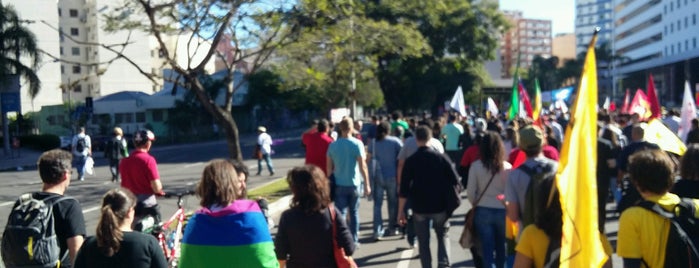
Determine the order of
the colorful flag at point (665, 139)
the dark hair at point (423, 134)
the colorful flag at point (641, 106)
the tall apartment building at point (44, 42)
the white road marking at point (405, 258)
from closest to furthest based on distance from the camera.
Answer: the colorful flag at point (665, 139)
the dark hair at point (423, 134)
the white road marking at point (405, 258)
the colorful flag at point (641, 106)
the tall apartment building at point (44, 42)

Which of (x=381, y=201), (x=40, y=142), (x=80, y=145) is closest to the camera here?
(x=381, y=201)

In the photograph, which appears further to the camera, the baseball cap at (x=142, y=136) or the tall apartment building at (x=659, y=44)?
the tall apartment building at (x=659, y=44)

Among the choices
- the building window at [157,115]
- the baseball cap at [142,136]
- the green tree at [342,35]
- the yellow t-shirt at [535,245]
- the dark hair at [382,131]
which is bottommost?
the yellow t-shirt at [535,245]

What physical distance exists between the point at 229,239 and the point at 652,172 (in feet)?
7.20

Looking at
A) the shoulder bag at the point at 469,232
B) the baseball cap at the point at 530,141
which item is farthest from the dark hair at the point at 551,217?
the shoulder bag at the point at 469,232

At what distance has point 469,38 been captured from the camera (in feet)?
123

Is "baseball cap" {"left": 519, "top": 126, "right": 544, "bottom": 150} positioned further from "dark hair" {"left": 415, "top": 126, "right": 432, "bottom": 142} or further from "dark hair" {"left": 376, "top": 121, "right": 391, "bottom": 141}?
"dark hair" {"left": 376, "top": 121, "right": 391, "bottom": 141}

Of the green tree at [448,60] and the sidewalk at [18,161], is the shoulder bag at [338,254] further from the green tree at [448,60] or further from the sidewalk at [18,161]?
the green tree at [448,60]

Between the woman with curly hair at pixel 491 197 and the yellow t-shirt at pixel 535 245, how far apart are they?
2.64 meters

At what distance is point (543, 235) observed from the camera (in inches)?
155

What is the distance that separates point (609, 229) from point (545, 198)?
7.06m

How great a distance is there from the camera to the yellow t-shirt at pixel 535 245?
3.95m

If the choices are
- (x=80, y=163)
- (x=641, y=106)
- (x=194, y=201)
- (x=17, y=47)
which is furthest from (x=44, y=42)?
(x=641, y=106)

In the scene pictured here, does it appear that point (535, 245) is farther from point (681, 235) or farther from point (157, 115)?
point (157, 115)
